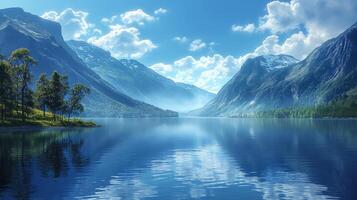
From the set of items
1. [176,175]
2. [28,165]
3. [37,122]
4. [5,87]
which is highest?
[5,87]

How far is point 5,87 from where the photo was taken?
154250mm

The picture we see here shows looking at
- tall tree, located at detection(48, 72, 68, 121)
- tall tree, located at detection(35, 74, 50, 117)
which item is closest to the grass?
tall tree, located at detection(48, 72, 68, 121)

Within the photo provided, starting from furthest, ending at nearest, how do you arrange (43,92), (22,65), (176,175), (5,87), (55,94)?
(55,94) → (43,92) → (22,65) → (5,87) → (176,175)

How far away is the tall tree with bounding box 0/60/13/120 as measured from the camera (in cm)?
15070

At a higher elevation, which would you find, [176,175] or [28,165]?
[28,165]

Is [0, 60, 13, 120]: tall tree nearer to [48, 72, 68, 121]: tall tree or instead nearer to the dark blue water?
[48, 72, 68, 121]: tall tree

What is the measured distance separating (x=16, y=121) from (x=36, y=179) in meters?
115

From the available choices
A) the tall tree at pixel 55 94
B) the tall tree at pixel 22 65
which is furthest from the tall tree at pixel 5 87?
the tall tree at pixel 55 94

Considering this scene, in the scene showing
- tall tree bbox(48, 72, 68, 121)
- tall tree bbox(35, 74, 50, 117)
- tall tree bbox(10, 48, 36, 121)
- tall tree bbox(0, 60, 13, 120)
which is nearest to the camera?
tall tree bbox(0, 60, 13, 120)

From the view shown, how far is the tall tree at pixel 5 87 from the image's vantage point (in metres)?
151

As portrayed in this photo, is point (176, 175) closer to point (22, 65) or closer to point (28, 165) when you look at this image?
point (28, 165)

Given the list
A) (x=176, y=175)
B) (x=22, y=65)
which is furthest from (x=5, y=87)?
(x=176, y=175)

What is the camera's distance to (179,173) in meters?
54.4

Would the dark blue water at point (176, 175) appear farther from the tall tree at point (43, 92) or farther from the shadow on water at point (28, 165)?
the tall tree at point (43, 92)
